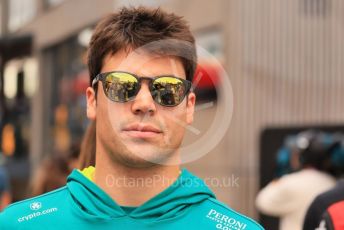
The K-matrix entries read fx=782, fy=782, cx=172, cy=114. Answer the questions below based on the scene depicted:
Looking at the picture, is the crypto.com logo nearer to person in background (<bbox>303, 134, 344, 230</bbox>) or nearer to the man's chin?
the man's chin

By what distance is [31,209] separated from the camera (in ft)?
8.48

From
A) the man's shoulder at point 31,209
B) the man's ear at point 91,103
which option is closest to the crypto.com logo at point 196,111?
the man's ear at point 91,103

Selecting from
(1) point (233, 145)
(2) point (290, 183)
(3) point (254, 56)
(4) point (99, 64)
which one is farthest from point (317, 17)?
(4) point (99, 64)

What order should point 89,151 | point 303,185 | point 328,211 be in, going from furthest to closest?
point 303,185 → point 89,151 → point 328,211

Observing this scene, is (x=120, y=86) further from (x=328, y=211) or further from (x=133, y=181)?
(x=328, y=211)

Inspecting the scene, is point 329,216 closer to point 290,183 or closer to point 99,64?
point 99,64

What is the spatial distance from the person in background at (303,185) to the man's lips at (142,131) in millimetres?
3402

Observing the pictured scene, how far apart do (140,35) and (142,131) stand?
33 cm

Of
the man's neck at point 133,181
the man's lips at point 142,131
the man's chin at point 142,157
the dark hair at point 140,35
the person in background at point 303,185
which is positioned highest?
the dark hair at point 140,35

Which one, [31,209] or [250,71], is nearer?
[31,209]

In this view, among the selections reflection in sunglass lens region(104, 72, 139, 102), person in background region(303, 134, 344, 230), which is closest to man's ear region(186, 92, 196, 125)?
reflection in sunglass lens region(104, 72, 139, 102)

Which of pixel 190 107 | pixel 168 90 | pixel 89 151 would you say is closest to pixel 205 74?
pixel 89 151

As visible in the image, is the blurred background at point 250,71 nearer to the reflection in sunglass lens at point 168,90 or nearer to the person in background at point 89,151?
the person in background at point 89,151

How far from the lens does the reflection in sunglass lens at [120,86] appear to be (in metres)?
2.48
